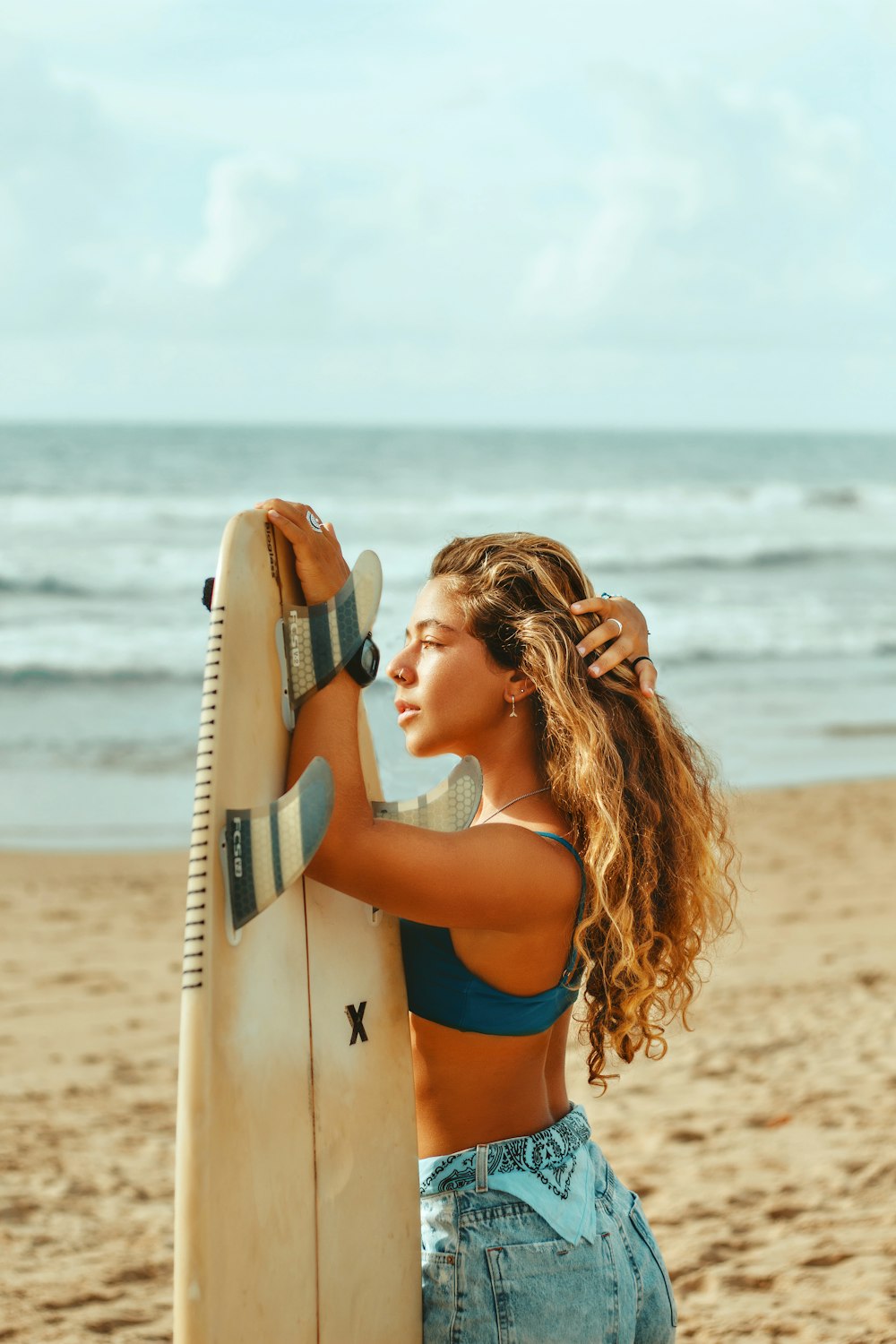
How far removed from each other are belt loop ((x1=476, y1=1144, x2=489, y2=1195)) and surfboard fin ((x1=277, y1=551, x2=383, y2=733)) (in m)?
0.69

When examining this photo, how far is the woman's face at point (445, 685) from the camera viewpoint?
2080 mm

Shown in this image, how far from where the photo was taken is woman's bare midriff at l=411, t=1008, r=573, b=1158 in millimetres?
1993

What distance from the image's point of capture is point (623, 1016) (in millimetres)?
2154

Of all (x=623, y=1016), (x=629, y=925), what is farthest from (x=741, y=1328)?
(x=629, y=925)

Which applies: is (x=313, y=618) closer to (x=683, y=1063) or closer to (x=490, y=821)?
(x=490, y=821)

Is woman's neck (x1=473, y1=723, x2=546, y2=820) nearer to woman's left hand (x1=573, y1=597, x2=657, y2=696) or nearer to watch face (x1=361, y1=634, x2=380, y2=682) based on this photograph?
woman's left hand (x1=573, y1=597, x2=657, y2=696)

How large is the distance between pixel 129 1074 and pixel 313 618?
3.97 meters

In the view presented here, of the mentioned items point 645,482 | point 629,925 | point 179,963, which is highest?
point 645,482

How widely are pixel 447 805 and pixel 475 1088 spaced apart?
430 millimetres

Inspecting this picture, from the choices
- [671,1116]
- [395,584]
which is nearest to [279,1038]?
[671,1116]

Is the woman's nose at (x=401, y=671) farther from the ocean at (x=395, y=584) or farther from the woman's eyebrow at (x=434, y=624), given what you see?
the ocean at (x=395, y=584)

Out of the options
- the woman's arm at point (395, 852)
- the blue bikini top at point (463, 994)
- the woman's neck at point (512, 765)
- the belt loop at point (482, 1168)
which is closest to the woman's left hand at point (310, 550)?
the woman's arm at point (395, 852)

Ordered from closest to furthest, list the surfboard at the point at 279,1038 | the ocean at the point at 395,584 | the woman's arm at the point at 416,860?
the surfboard at the point at 279,1038 → the woman's arm at the point at 416,860 → the ocean at the point at 395,584

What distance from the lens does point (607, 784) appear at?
201cm
